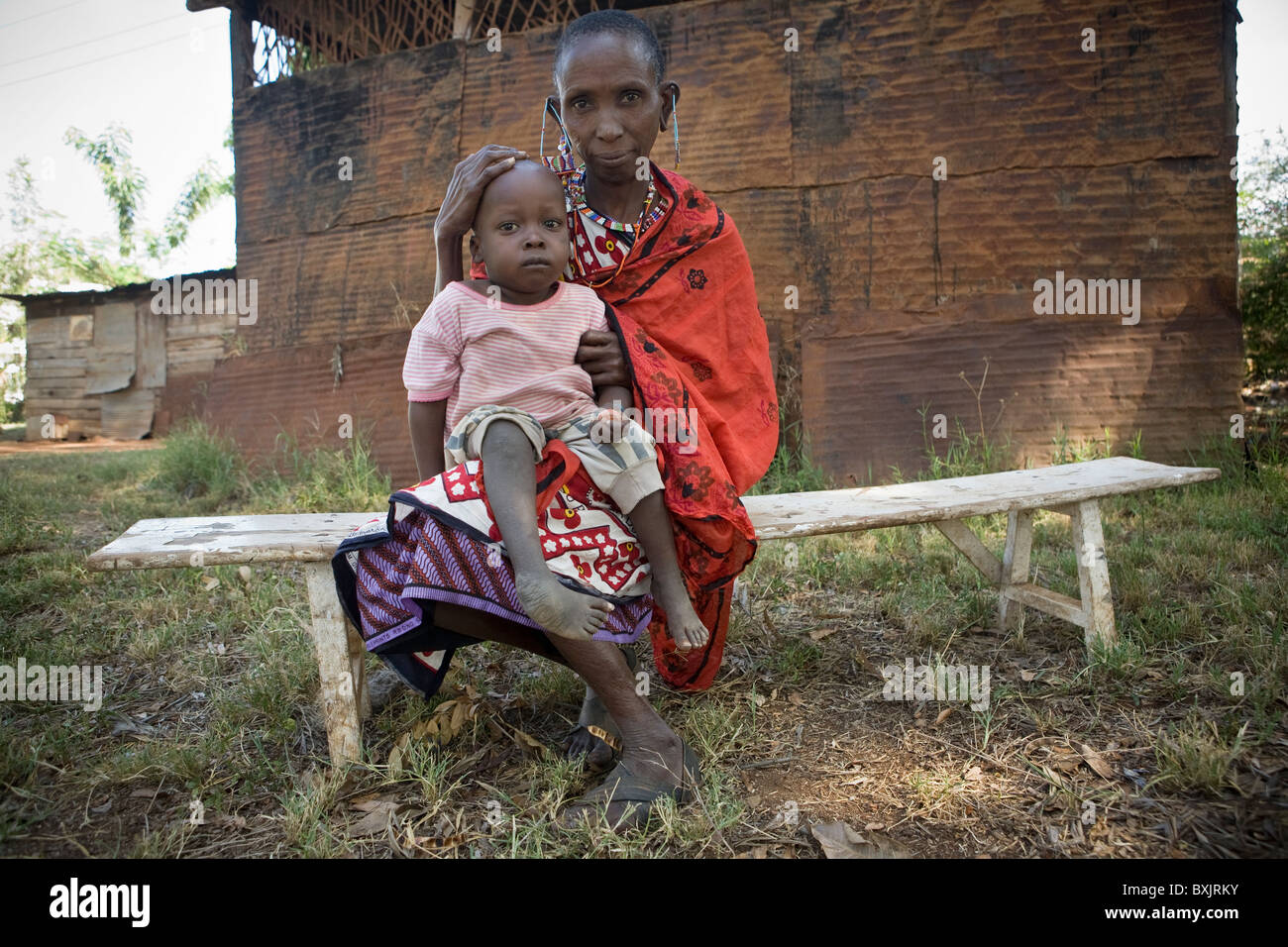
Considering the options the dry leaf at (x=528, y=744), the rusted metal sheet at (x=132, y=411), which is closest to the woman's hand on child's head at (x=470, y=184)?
the dry leaf at (x=528, y=744)

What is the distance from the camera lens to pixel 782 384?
189 inches

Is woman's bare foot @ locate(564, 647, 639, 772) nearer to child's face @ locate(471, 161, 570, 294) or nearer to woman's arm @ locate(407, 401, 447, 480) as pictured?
woman's arm @ locate(407, 401, 447, 480)

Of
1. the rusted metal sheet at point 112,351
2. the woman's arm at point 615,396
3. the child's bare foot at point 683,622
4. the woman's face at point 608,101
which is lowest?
the child's bare foot at point 683,622

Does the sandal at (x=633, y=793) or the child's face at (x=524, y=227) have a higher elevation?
the child's face at (x=524, y=227)

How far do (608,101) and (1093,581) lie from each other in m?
2.12

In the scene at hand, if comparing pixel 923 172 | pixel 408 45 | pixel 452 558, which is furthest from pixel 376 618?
pixel 408 45

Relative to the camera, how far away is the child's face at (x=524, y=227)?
2.05 meters

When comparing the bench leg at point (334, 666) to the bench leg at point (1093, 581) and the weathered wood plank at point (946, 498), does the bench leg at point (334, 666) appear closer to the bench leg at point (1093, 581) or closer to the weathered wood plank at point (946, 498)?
the weathered wood plank at point (946, 498)

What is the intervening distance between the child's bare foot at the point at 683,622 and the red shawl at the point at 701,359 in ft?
0.47

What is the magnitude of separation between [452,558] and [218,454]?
4.42 m

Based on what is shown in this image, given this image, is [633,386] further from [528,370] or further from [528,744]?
[528,744]

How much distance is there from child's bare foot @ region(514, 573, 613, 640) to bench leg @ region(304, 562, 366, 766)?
1.82ft

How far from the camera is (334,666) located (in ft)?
6.96
